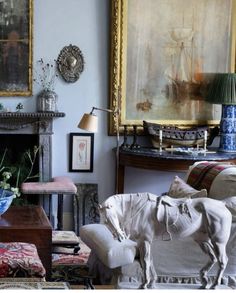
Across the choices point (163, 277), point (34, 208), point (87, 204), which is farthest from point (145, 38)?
point (163, 277)

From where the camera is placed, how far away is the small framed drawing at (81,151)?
5465 millimetres

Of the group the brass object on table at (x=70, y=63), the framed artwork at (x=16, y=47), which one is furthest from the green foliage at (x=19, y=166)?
the brass object on table at (x=70, y=63)

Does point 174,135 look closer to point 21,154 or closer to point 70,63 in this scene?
point 70,63

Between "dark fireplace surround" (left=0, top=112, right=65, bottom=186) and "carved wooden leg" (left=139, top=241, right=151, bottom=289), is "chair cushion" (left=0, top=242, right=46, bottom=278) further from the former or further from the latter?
"dark fireplace surround" (left=0, top=112, right=65, bottom=186)

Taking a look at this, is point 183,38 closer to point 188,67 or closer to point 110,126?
point 188,67

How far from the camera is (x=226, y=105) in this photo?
5.27m

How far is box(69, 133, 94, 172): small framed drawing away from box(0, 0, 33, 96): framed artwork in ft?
2.03

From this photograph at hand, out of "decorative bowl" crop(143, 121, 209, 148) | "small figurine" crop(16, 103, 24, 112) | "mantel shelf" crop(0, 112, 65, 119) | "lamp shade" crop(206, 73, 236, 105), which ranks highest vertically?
"lamp shade" crop(206, 73, 236, 105)

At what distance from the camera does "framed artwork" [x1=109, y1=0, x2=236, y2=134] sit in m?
5.41

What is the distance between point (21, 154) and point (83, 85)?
2.87 feet

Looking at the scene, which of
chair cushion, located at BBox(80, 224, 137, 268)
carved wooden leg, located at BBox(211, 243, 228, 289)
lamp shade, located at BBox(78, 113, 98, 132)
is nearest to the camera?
carved wooden leg, located at BBox(211, 243, 228, 289)

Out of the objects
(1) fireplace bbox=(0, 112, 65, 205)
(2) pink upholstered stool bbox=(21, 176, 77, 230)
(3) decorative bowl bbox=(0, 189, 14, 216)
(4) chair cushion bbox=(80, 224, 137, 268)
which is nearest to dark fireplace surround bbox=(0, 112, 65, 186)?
(1) fireplace bbox=(0, 112, 65, 205)

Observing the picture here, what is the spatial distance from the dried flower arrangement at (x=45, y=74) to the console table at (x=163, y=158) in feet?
3.01

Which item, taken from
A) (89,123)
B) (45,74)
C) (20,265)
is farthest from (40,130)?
(20,265)
